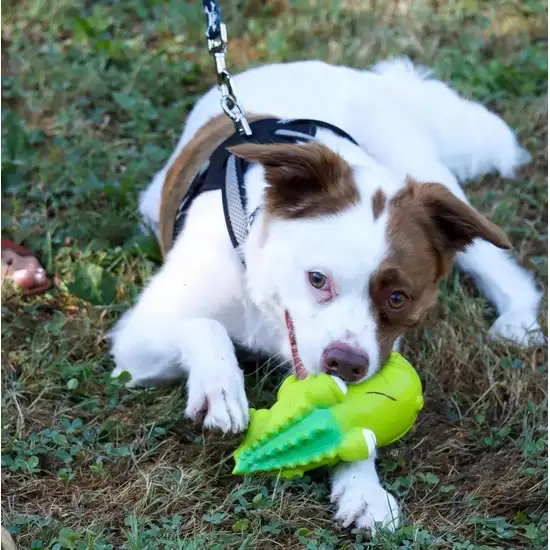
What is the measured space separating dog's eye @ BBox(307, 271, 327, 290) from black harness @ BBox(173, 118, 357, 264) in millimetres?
441

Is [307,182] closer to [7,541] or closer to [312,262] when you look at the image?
[312,262]

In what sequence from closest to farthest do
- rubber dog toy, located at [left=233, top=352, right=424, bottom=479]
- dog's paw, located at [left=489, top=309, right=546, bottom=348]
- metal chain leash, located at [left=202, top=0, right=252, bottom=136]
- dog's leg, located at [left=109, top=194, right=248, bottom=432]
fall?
rubber dog toy, located at [left=233, top=352, right=424, bottom=479], dog's leg, located at [left=109, top=194, right=248, bottom=432], metal chain leash, located at [left=202, top=0, right=252, bottom=136], dog's paw, located at [left=489, top=309, right=546, bottom=348]

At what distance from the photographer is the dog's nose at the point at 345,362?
3.03 meters

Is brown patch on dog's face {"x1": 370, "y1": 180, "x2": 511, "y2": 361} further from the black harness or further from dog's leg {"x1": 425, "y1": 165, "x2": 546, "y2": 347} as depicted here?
dog's leg {"x1": 425, "y1": 165, "x2": 546, "y2": 347}

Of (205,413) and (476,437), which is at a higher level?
(205,413)

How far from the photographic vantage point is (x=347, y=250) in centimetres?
313

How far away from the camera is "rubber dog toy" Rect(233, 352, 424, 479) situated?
2957 millimetres

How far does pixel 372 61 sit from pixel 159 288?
2.87 m

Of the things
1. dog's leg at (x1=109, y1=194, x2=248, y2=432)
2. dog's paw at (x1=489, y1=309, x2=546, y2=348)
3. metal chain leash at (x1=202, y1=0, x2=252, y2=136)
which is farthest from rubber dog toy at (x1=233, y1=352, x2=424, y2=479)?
metal chain leash at (x1=202, y1=0, x2=252, y2=136)

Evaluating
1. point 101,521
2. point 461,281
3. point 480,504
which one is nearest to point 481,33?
point 461,281

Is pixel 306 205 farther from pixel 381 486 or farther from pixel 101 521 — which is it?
pixel 101 521

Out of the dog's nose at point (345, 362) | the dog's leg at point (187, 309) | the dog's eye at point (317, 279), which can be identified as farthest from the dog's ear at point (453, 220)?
the dog's leg at point (187, 309)

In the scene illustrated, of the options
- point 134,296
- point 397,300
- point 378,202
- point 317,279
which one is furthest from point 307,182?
point 134,296

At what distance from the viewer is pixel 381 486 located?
3.21 meters
